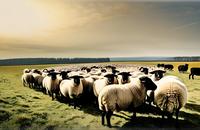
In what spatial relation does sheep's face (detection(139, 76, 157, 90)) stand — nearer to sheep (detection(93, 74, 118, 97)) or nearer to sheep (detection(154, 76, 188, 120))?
sheep (detection(154, 76, 188, 120))

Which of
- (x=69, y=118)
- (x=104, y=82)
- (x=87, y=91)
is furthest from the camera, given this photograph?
(x=87, y=91)

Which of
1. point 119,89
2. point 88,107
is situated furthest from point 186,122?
point 88,107

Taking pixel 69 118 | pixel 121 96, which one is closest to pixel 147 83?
pixel 121 96

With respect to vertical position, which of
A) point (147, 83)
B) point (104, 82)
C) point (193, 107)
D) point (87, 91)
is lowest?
point (193, 107)

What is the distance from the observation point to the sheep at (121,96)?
8.73 metres

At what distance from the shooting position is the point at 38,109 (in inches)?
A: 456

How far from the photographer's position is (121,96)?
29.0ft

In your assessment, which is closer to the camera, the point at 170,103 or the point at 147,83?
the point at 170,103

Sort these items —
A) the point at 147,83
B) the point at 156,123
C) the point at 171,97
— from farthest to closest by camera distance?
1. the point at 147,83
2. the point at 156,123
3. the point at 171,97

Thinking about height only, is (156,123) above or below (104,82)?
below

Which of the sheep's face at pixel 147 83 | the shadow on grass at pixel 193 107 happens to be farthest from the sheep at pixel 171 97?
the shadow on grass at pixel 193 107

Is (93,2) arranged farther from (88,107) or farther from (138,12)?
(88,107)

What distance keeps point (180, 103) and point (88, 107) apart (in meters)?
4.65

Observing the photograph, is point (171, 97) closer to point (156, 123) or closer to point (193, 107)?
point (156, 123)
